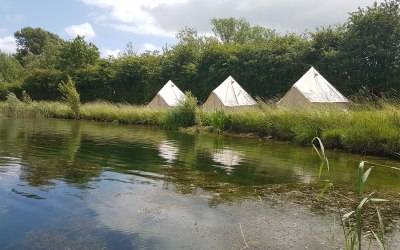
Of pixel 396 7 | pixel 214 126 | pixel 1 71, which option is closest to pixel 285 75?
pixel 396 7

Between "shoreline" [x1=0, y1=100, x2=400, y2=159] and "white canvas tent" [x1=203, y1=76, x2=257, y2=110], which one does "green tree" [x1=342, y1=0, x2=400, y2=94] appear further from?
"shoreline" [x1=0, y1=100, x2=400, y2=159]

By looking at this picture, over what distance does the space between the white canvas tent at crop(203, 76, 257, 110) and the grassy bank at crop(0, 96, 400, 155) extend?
2730mm

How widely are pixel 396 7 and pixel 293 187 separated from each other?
19.9 metres

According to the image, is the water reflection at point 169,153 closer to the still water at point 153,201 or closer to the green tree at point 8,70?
the still water at point 153,201

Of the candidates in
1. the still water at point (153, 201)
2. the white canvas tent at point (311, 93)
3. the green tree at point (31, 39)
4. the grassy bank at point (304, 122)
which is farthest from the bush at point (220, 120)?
the green tree at point (31, 39)

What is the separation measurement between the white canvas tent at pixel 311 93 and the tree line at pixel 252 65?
11.4ft

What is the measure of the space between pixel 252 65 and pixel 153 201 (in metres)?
23.4

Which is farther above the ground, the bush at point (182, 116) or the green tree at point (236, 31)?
the green tree at point (236, 31)

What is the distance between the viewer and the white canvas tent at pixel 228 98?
73.6 feet

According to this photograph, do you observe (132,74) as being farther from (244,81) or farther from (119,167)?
(119,167)

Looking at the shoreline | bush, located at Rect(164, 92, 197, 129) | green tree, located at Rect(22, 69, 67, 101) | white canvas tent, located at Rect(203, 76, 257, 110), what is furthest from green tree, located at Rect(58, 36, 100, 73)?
→ bush, located at Rect(164, 92, 197, 129)

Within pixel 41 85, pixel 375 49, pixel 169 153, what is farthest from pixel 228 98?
pixel 41 85

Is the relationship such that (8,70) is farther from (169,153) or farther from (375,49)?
(169,153)

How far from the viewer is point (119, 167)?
7637mm
